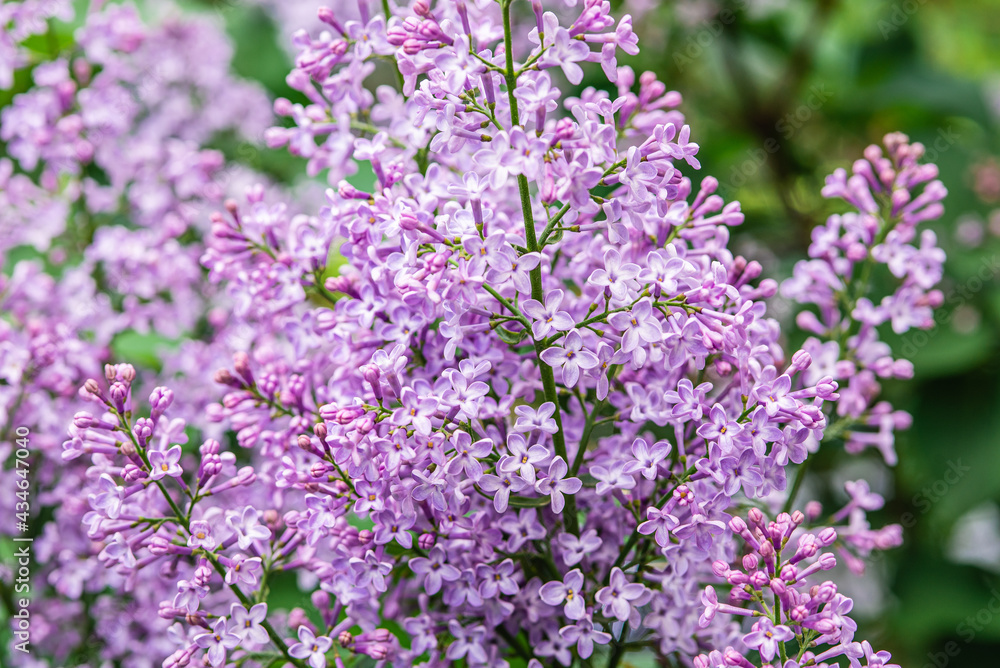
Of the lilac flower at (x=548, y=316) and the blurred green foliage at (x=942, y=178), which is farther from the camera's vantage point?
the blurred green foliage at (x=942, y=178)

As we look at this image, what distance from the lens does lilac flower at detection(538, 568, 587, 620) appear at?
2.69 feet

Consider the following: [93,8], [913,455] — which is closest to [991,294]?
[913,455]

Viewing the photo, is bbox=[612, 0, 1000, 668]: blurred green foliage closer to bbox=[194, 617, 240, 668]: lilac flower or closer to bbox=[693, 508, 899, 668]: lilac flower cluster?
bbox=[693, 508, 899, 668]: lilac flower cluster

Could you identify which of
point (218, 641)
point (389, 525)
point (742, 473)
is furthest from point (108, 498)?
point (742, 473)

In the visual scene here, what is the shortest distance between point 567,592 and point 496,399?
208 mm

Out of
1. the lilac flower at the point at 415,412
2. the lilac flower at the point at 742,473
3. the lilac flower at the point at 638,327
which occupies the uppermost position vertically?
the lilac flower at the point at 638,327

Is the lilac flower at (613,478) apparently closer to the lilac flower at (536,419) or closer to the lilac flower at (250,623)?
the lilac flower at (536,419)

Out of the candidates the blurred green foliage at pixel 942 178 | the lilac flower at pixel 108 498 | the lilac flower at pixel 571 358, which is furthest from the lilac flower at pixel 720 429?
the blurred green foliage at pixel 942 178

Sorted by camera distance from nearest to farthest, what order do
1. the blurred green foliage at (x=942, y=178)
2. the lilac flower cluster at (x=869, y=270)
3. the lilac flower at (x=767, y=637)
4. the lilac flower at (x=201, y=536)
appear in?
the lilac flower at (x=767, y=637), the lilac flower at (x=201, y=536), the lilac flower cluster at (x=869, y=270), the blurred green foliage at (x=942, y=178)

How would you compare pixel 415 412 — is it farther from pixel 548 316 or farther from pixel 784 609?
pixel 784 609

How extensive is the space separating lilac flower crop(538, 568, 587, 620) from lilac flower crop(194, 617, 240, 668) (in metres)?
0.30

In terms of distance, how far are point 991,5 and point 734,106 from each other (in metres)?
1.77

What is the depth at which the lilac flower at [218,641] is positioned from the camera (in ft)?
2.77

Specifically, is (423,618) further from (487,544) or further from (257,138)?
(257,138)
